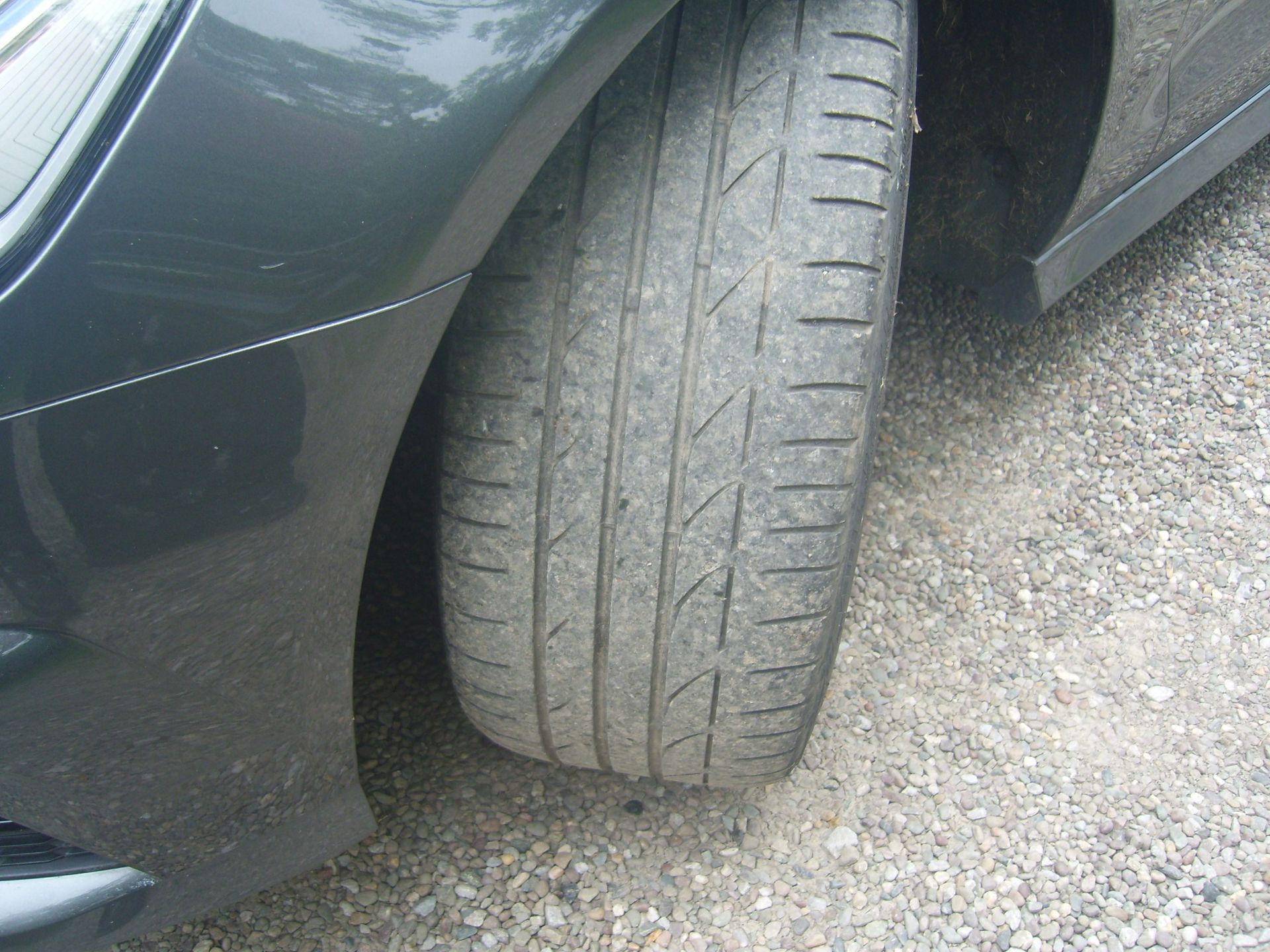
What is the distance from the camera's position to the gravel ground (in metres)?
1.44

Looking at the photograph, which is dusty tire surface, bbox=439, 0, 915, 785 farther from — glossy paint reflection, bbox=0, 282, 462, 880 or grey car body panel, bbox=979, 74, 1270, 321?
grey car body panel, bbox=979, 74, 1270, 321

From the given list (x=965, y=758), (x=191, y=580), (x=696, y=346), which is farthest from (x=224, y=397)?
(x=965, y=758)

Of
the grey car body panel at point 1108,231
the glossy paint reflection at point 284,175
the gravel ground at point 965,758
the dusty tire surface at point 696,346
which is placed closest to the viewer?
the glossy paint reflection at point 284,175

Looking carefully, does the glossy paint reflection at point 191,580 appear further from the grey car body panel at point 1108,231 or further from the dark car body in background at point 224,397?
the grey car body panel at point 1108,231

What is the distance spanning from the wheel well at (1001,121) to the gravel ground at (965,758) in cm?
48

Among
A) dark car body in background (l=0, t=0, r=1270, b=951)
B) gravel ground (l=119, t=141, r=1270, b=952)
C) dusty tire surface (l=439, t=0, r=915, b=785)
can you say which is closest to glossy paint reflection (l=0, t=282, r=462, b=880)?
dark car body in background (l=0, t=0, r=1270, b=951)

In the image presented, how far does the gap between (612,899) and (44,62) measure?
123 centimetres

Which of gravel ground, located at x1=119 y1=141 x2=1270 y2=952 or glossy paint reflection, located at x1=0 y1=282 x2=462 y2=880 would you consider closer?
glossy paint reflection, located at x1=0 y1=282 x2=462 y2=880

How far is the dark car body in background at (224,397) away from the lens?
736mm

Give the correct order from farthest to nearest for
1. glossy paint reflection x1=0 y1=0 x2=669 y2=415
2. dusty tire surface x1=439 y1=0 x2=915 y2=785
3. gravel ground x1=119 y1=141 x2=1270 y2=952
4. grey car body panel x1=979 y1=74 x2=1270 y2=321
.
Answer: grey car body panel x1=979 y1=74 x2=1270 y2=321, gravel ground x1=119 y1=141 x2=1270 y2=952, dusty tire surface x1=439 y1=0 x2=915 y2=785, glossy paint reflection x1=0 y1=0 x2=669 y2=415

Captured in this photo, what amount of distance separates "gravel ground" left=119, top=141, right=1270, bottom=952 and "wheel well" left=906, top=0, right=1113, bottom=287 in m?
0.48

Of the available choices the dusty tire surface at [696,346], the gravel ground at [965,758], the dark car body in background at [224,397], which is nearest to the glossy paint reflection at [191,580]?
the dark car body in background at [224,397]

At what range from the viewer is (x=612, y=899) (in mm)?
1466

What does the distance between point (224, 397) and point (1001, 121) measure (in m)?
1.38
